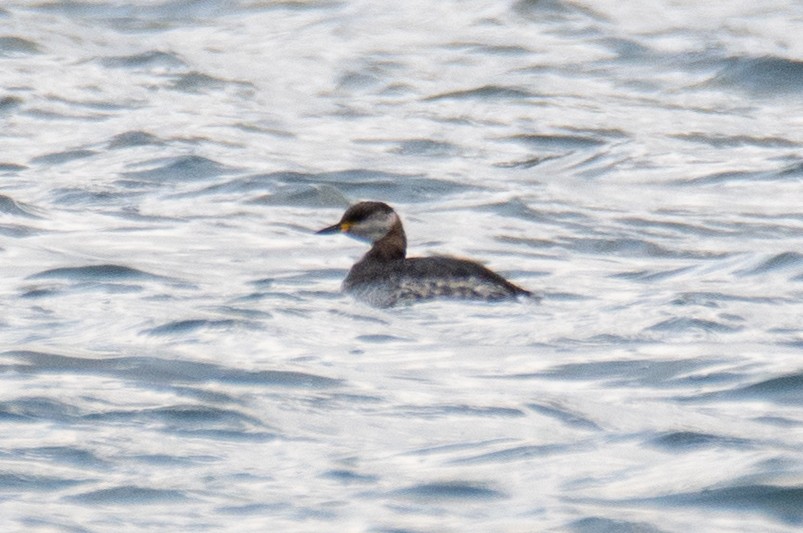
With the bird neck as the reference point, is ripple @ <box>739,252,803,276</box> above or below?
below

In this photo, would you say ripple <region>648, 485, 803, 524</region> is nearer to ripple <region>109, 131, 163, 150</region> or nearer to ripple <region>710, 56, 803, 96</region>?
ripple <region>109, 131, 163, 150</region>

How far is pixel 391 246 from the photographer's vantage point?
1210 cm

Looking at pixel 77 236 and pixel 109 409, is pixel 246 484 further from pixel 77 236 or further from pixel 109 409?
pixel 77 236

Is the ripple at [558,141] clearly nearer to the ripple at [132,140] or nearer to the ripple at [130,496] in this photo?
the ripple at [132,140]

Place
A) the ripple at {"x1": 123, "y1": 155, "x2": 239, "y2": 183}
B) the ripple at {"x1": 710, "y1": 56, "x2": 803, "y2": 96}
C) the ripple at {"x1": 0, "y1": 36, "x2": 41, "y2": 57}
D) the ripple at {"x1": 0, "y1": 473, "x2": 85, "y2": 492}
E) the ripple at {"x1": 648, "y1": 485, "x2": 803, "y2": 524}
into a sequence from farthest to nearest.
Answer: the ripple at {"x1": 0, "y1": 36, "x2": 41, "y2": 57} < the ripple at {"x1": 710, "y1": 56, "x2": 803, "y2": 96} < the ripple at {"x1": 123, "y1": 155, "x2": 239, "y2": 183} < the ripple at {"x1": 0, "y1": 473, "x2": 85, "y2": 492} < the ripple at {"x1": 648, "y1": 485, "x2": 803, "y2": 524}

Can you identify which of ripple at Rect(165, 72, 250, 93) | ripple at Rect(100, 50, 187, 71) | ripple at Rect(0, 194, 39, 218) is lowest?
ripple at Rect(165, 72, 250, 93)

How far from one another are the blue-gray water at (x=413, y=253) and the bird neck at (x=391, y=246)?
0.44 m

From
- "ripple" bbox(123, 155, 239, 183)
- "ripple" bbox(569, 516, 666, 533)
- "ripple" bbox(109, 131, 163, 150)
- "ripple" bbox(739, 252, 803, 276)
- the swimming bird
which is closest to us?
"ripple" bbox(569, 516, 666, 533)

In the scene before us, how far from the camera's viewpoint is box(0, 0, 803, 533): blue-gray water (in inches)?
287

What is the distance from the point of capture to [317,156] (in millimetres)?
18031

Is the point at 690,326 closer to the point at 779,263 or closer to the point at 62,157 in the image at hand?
the point at 779,263

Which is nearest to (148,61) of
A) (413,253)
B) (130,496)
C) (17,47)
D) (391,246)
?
(17,47)

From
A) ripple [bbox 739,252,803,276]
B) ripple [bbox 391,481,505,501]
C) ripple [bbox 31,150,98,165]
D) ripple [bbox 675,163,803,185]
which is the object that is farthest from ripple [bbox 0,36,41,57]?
ripple [bbox 391,481,505,501]

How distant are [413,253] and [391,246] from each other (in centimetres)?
176
